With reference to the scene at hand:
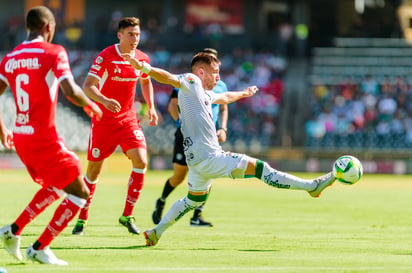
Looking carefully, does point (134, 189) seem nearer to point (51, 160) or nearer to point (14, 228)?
point (14, 228)

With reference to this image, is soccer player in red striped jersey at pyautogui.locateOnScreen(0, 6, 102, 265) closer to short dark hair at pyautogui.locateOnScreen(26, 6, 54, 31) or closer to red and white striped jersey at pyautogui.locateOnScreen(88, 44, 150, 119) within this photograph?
short dark hair at pyautogui.locateOnScreen(26, 6, 54, 31)

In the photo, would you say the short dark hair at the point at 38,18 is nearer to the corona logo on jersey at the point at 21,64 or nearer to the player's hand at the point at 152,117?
the corona logo on jersey at the point at 21,64

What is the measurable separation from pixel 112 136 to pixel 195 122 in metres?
1.91

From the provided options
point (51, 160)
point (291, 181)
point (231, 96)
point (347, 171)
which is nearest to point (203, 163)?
point (291, 181)

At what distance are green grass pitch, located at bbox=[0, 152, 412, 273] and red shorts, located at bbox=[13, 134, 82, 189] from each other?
0.81 meters

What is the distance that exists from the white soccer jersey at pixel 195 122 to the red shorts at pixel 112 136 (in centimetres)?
159

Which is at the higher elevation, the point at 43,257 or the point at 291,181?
the point at 291,181

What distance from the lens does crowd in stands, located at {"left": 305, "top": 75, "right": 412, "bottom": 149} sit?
3278cm

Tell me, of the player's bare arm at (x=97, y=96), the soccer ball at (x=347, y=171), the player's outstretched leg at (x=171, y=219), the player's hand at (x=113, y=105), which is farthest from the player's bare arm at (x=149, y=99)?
the soccer ball at (x=347, y=171)

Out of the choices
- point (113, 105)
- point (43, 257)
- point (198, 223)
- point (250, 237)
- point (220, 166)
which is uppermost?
point (113, 105)

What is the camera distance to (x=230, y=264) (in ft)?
26.4

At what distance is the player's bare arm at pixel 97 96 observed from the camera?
937 centimetres

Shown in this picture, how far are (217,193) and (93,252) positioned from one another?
12.7 meters

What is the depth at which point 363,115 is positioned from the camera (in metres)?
33.7
